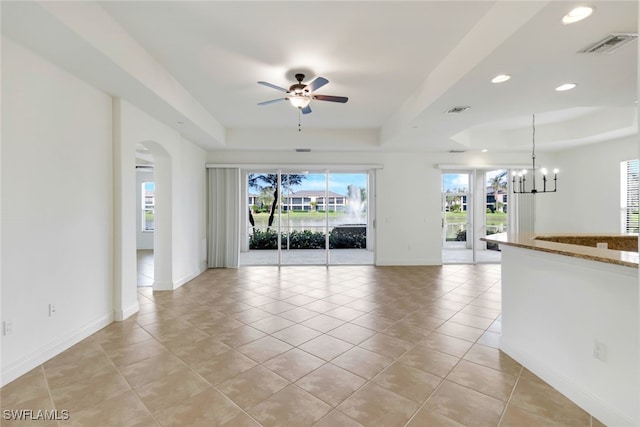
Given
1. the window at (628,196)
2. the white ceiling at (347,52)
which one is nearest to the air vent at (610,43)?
the white ceiling at (347,52)

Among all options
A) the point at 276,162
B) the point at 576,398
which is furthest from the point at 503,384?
the point at 276,162

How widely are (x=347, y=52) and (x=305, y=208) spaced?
4961mm

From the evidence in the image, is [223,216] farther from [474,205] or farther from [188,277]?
[474,205]

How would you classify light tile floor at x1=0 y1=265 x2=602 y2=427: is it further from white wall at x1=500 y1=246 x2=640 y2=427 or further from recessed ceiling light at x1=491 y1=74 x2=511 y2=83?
recessed ceiling light at x1=491 y1=74 x2=511 y2=83

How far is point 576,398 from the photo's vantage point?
209 cm

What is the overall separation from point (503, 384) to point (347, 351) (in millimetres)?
1291

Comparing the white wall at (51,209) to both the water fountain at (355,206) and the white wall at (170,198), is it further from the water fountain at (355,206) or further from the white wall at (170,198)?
the water fountain at (355,206)

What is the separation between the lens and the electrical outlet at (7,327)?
7.57ft

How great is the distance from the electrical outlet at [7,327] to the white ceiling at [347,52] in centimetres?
223

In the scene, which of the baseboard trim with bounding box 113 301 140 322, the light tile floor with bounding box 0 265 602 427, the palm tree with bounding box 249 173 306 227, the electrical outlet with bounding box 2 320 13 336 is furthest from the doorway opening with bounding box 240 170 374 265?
the electrical outlet with bounding box 2 320 13 336

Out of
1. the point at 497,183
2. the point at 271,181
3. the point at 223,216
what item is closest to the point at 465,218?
the point at 497,183

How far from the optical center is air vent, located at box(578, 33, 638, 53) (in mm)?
2233

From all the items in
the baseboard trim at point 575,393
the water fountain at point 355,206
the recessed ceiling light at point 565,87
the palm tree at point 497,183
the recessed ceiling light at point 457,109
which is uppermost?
the recessed ceiling light at point 565,87

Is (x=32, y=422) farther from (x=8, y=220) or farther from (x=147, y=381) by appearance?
(x=8, y=220)
